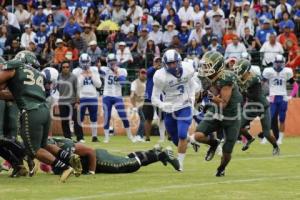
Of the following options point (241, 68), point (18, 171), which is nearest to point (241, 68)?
point (241, 68)

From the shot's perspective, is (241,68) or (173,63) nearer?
(173,63)

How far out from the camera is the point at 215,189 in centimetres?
1041

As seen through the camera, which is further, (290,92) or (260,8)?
(260,8)

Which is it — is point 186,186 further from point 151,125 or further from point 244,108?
point 151,125

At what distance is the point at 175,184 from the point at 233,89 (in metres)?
1.53

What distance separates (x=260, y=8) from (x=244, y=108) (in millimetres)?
8611

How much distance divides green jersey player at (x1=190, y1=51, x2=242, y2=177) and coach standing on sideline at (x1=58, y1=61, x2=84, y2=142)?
7.38 m


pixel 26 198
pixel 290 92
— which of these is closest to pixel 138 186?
pixel 26 198

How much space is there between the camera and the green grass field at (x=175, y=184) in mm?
9891

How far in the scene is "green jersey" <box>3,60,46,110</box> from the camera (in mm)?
11016

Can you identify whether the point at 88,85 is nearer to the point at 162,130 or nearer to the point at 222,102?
the point at 162,130

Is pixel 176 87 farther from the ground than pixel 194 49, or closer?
farther from the ground

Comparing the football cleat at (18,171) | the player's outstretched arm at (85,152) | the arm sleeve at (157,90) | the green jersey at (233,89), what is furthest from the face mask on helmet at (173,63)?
the football cleat at (18,171)

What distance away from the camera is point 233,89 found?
11.7 metres
